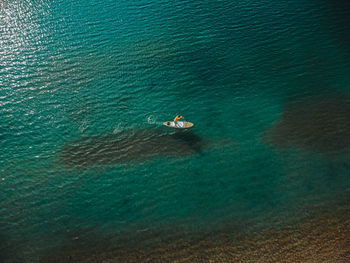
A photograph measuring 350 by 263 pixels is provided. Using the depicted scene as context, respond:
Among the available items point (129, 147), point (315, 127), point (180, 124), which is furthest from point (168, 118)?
point (315, 127)

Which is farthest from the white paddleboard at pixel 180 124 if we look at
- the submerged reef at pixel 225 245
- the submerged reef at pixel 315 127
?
the submerged reef at pixel 225 245

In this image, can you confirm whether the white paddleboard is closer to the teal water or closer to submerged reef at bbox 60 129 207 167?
submerged reef at bbox 60 129 207 167

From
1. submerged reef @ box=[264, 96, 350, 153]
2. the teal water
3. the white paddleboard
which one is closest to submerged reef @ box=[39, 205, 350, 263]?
the teal water

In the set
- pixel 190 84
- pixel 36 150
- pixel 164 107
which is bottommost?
pixel 36 150

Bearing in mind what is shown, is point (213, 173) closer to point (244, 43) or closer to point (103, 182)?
point (103, 182)

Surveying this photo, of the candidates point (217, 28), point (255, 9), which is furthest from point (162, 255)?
point (255, 9)

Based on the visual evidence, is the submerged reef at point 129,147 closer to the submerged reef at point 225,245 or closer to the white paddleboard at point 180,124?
the white paddleboard at point 180,124
